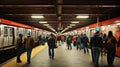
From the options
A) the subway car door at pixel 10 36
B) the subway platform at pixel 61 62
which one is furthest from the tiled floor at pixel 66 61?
the subway car door at pixel 10 36

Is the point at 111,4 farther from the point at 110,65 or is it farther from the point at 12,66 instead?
the point at 12,66

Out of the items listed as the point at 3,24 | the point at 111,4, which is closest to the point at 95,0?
the point at 111,4

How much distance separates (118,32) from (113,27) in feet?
3.57

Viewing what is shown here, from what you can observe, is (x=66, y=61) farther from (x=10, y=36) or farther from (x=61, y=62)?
(x=10, y=36)

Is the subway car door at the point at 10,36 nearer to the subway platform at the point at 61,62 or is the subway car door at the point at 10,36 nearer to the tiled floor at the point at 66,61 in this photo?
the subway platform at the point at 61,62

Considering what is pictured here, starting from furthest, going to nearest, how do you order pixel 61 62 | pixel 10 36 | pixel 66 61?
pixel 10 36 < pixel 66 61 < pixel 61 62

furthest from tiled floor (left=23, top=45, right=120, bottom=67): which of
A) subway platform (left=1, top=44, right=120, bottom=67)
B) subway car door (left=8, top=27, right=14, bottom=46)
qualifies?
subway car door (left=8, top=27, right=14, bottom=46)

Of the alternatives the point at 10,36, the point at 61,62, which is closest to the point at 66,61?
the point at 61,62

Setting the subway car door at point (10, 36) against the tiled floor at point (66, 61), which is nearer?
the tiled floor at point (66, 61)

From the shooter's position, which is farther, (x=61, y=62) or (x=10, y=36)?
(x=10, y=36)

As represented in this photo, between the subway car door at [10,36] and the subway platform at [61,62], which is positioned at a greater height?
the subway car door at [10,36]

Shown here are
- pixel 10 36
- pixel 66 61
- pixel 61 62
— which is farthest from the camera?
pixel 10 36

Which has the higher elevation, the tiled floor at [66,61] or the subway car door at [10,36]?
the subway car door at [10,36]

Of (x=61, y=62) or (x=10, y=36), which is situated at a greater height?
(x=10, y=36)
